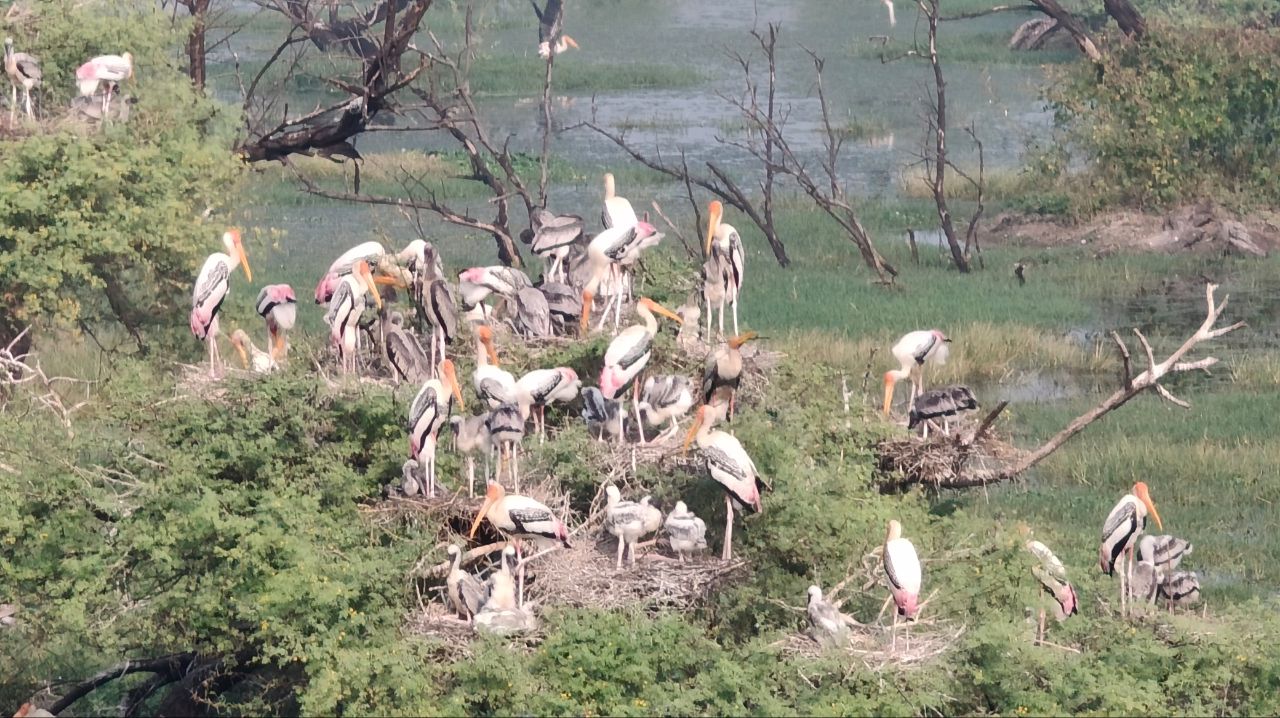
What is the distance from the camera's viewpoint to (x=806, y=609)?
9.90 meters

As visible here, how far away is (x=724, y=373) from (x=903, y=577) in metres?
1.99

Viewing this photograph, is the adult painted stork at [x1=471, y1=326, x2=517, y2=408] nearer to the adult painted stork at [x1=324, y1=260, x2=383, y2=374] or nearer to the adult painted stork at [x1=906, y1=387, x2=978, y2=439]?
the adult painted stork at [x1=324, y1=260, x2=383, y2=374]

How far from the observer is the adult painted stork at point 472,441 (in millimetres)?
10727

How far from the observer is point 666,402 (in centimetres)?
1135

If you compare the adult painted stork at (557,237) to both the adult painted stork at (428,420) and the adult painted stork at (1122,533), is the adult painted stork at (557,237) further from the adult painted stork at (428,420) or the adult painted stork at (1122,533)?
the adult painted stork at (1122,533)

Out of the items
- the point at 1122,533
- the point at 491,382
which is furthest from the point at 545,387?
the point at 1122,533

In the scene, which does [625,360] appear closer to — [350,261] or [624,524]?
[624,524]

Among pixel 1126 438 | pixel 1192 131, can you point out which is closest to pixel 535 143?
pixel 1192 131

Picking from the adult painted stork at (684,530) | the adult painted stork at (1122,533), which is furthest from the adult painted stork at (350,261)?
the adult painted stork at (1122,533)

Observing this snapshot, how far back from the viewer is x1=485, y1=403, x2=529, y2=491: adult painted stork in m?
10.4

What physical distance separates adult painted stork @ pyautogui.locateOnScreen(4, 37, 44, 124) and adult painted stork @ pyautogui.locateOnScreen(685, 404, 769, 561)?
7207mm

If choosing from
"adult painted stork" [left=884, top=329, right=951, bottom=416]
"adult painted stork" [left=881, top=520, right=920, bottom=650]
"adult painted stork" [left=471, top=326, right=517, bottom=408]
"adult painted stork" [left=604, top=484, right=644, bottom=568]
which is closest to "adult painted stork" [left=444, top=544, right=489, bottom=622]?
"adult painted stork" [left=604, top=484, right=644, bottom=568]

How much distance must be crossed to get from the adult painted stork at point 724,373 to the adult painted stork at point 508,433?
109 centimetres

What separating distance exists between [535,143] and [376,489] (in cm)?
2356
